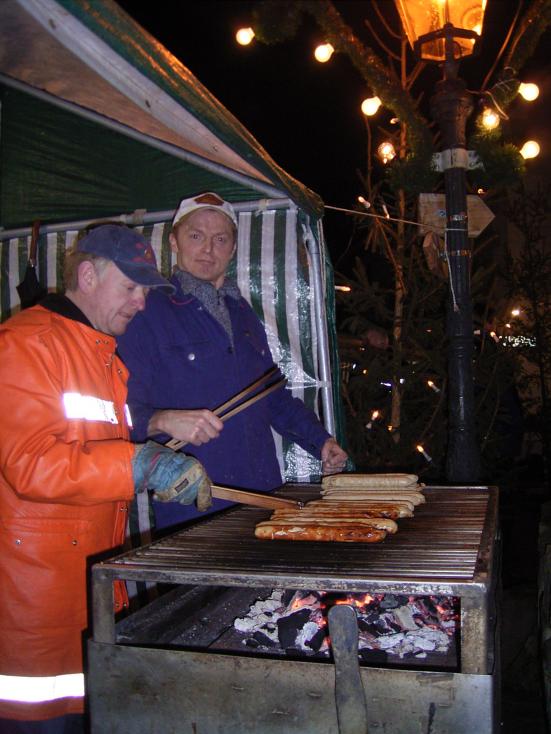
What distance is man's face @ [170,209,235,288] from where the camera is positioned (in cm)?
395

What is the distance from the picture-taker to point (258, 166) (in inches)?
151

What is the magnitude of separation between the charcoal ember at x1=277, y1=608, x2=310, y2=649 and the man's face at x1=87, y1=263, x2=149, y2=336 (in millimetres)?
1480

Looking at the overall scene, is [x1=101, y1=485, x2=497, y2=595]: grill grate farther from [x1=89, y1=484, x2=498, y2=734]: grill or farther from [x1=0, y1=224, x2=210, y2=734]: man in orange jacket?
[x1=0, y1=224, x2=210, y2=734]: man in orange jacket

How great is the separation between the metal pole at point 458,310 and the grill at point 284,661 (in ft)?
8.54

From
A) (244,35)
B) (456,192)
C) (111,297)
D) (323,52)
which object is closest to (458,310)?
(456,192)

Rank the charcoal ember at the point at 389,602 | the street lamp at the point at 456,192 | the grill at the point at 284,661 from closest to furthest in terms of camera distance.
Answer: the grill at the point at 284,661 < the charcoal ember at the point at 389,602 < the street lamp at the point at 456,192

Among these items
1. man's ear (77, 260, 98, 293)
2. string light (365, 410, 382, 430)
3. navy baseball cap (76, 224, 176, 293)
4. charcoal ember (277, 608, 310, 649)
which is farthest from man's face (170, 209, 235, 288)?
string light (365, 410, 382, 430)

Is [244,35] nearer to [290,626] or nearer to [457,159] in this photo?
[457,159]

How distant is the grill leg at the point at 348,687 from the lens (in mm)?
1936

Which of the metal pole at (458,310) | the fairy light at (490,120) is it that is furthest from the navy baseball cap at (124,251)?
the fairy light at (490,120)

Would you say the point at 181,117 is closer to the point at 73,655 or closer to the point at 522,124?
the point at 73,655

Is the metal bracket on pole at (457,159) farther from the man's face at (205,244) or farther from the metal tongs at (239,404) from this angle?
the metal tongs at (239,404)

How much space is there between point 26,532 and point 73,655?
56cm

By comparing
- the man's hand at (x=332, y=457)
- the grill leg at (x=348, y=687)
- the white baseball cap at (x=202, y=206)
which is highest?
the white baseball cap at (x=202, y=206)
